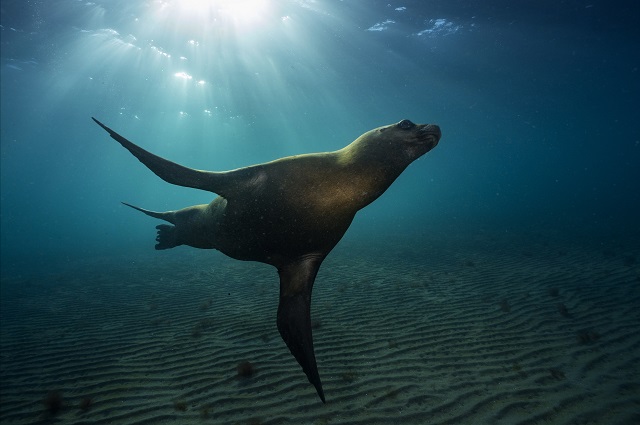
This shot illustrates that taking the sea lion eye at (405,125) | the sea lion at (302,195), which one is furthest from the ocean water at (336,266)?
the sea lion eye at (405,125)

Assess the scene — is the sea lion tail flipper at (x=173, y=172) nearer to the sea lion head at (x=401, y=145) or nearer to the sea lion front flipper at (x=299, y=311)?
the sea lion front flipper at (x=299, y=311)

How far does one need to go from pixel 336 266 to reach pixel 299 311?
10417mm

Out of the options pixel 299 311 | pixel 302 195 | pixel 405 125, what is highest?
pixel 405 125

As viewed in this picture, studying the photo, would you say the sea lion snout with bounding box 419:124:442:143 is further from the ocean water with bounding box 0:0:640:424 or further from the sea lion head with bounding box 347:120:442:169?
the ocean water with bounding box 0:0:640:424

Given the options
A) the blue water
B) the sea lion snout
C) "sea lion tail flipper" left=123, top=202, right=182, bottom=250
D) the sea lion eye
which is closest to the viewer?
the sea lion snout

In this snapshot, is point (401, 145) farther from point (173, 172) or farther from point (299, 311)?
point (173, 172)

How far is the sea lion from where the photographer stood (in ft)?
9.62

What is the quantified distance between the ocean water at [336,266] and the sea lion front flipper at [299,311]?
1588 millimetres

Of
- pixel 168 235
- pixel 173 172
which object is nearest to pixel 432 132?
pixel 173 172

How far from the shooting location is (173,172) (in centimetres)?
310

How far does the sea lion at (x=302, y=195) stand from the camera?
2932 millimetres

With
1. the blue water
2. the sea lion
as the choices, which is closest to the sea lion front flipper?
the sea lion

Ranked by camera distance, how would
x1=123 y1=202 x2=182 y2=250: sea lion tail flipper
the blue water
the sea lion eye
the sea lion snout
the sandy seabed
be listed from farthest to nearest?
the blue water
x1=123 y1=202 x2=182 y2=250: sea lion tail flipper
the sandy seabed
the sea lion eye
the sea lion snout

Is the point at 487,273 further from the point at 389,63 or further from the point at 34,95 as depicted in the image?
the point at 34,95
